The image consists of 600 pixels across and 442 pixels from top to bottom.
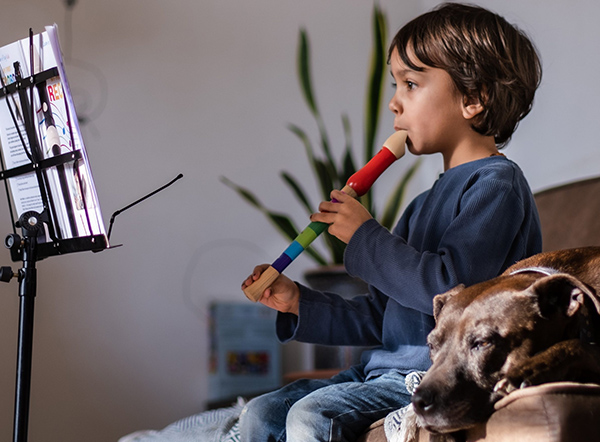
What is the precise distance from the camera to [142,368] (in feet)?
7.41

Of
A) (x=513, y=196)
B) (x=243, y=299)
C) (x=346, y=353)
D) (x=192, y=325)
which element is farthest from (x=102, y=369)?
(x=513, y=196)

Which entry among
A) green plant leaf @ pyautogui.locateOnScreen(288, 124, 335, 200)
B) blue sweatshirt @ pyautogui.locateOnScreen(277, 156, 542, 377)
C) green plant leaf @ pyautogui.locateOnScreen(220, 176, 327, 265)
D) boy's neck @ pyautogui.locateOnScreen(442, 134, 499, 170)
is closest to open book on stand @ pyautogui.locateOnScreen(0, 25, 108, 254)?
blue sweatshirt @ pyautogui.locateOnScreen(277, 156, 542, 377)

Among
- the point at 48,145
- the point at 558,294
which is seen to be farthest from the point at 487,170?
the point at 48,145

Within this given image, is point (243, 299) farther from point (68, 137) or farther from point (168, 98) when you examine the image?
point (68, 137)

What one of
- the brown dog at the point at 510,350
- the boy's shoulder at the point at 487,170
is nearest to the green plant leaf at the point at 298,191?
the boy's shoulder at the point at 487,170

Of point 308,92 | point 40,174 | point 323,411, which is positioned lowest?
point 323,411

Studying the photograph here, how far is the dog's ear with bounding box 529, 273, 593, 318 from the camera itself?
0.77 metres

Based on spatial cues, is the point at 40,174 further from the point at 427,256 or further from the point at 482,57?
the point at 482,57

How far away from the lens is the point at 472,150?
132 centimetres

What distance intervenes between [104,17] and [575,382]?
1951mm

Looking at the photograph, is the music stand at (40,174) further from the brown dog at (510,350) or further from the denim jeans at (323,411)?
the brown dog at (510,350)

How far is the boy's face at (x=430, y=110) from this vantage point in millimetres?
1297

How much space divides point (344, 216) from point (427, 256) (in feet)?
0.54

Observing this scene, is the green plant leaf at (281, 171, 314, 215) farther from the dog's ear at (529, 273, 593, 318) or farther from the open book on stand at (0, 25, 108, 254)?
the dog's ear at (529, 273, 593, 318)
